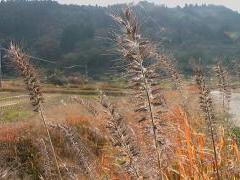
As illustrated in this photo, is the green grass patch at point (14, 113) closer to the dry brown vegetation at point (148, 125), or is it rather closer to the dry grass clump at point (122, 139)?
the dry brown vegetation at point (148, 125)

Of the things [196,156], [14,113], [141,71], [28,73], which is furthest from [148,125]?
[14,113]

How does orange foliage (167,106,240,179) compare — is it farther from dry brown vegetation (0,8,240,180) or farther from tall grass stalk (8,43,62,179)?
tall grass stalk (8,43,62,179)

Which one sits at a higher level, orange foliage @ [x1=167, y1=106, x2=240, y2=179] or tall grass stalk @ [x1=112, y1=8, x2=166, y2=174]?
tall grass stalk @ [x1=112, y1=8, x2=166, y2=174]

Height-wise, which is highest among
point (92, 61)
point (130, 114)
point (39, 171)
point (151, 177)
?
point (151, 177)

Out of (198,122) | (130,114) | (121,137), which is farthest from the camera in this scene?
(130,114)

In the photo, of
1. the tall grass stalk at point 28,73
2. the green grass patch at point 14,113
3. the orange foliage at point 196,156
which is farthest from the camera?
the green grass patch at point 14,113

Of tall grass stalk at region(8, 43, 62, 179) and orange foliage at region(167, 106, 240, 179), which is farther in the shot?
orange foliage at region(167, 106, 240, 179)

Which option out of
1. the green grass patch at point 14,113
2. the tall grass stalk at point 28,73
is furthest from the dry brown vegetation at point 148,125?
the green grass patch at point 14,113

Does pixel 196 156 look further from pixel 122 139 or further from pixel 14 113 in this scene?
pixel 14 113

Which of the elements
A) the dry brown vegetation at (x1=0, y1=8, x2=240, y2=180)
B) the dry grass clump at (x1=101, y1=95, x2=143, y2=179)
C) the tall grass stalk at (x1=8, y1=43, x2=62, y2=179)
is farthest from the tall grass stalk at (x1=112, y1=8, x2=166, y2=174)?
the tall grass stalk at (x1=8, y1=43, x2=62, y2=179)

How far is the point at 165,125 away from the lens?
12.7 ft

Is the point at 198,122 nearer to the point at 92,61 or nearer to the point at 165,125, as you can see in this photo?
the point at 165,125

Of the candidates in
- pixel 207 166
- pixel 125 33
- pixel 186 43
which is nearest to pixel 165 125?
pixel 125 33

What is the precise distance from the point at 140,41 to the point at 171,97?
643 cm
